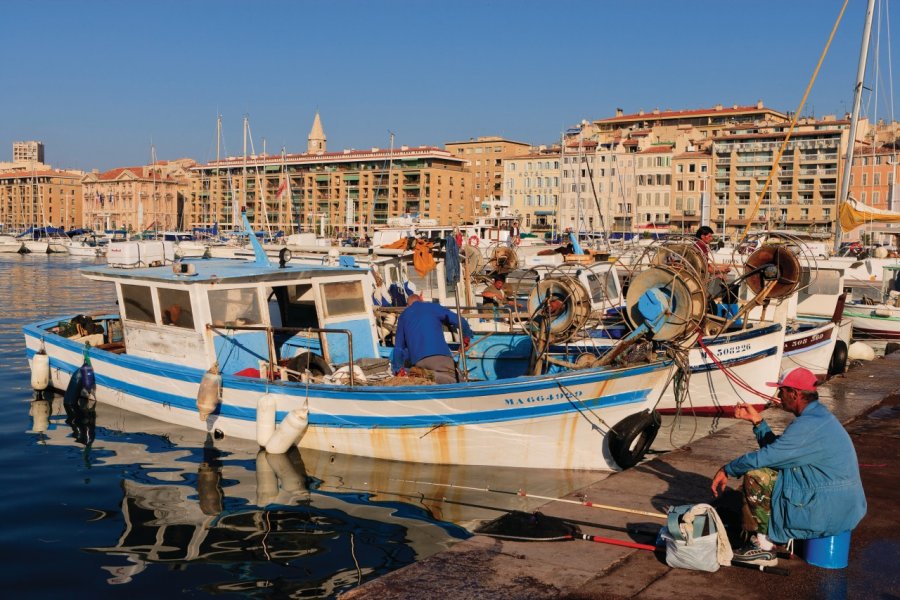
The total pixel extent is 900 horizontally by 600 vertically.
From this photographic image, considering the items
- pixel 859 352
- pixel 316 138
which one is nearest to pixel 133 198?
pixel 316 138

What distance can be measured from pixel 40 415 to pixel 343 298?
6082 millimetres

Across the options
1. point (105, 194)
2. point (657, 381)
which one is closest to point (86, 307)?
point (657, 381)

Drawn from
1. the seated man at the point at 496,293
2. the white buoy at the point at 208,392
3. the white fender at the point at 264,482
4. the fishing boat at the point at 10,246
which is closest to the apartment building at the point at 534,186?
the fishing boat at the point at 10,246

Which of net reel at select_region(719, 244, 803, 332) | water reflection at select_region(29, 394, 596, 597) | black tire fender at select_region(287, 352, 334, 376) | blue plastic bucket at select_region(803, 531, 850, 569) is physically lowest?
water reflection at select_region(29, 394, 596, 597)

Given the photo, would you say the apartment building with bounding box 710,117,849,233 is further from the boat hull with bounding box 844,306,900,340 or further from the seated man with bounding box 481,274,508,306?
the seated man with bounding box 481,274,508,306

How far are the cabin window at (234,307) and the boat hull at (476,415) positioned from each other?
44.0 inches

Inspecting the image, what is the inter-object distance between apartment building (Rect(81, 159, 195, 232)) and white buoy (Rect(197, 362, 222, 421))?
16775cm

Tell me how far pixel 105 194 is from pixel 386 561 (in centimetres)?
18814

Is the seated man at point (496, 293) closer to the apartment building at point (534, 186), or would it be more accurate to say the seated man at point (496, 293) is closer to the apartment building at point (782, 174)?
the apartment building at point (782, 174)

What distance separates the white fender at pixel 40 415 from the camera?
48.7ft

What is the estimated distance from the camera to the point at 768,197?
111 m

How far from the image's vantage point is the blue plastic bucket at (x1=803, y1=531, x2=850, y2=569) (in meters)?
6.59

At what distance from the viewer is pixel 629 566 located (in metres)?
6.80

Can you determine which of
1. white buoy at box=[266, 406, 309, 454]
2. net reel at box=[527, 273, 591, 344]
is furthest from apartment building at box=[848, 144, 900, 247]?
white buoy at box=[266, 406, 309, 454]
